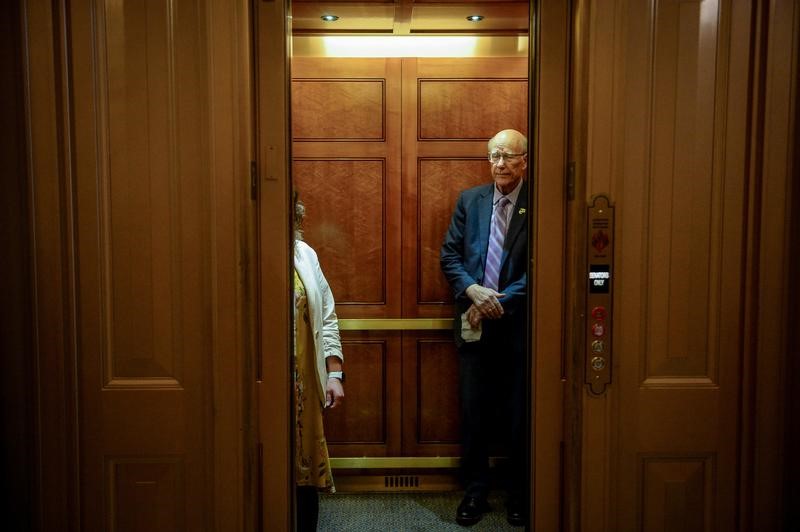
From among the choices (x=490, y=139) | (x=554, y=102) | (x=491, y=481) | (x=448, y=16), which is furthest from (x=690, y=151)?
(x=491, y=481)

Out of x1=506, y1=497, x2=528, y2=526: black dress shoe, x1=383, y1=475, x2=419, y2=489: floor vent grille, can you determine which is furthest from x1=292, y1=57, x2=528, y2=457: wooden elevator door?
x1=506, y1=497, x2=528, y2=526: black dress shoe

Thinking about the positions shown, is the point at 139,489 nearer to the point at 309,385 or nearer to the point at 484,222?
the point at 309,385

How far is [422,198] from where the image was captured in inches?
121

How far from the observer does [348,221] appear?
3.06m

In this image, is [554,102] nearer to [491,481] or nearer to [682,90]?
[682,90]

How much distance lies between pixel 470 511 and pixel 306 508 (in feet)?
2.84

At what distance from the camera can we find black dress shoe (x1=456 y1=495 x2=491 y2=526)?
2.68 metres

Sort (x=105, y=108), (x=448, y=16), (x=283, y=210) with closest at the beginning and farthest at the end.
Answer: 1. (x=105, y=108)
2. (x=283, y=210)
3. (x=448, y=16)

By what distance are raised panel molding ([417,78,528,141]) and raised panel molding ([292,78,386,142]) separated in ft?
0.74

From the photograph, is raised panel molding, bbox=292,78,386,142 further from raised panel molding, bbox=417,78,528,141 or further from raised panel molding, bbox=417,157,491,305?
raised panel molding, bbox=417,157,491,305

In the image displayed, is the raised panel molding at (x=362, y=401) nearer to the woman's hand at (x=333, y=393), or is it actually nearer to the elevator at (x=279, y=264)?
the woman's hand at (x=333, y=393)

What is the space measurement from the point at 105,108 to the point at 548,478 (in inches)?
62.7

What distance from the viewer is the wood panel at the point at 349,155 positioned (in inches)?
119

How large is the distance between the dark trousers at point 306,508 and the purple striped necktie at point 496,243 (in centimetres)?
125
